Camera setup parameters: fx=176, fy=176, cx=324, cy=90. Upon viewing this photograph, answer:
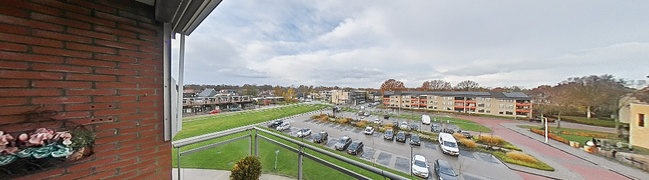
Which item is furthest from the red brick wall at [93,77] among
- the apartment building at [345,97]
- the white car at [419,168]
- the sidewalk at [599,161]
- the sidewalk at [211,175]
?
the apartment building at [345,97]

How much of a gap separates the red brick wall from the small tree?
723 millimetres

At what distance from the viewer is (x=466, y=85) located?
18234 millimetres

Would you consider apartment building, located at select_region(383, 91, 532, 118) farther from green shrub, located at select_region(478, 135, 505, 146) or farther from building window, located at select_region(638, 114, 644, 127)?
building window, located at select_region(638, 114, 644, 127)

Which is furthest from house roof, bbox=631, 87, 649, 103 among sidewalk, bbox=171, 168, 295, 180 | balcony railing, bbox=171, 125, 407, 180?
sidewalk, bbox=171, 168, 295, 180

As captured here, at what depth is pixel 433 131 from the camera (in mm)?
9844

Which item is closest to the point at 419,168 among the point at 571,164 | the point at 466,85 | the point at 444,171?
the point at 444,171

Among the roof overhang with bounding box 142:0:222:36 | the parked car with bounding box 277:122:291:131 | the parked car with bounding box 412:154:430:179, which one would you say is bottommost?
the parked car with bounding box 412:154:430:179

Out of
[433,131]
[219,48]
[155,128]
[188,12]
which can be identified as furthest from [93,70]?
[433,131]

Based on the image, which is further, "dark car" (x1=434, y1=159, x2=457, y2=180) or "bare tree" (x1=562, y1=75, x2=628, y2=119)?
"dark car" (x1=434, y1=159, x2=457, y2=180)

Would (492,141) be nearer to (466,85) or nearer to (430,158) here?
(430,158)

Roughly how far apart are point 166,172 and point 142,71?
738 millimetres

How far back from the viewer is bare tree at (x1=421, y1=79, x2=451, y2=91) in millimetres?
19984

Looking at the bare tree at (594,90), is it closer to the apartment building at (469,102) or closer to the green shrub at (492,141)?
the green shrub at (492,141)

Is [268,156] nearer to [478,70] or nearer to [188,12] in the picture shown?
[188,12]
